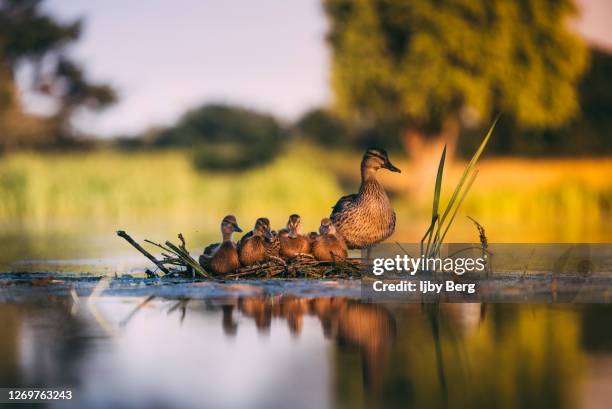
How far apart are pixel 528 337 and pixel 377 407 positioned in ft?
5.85

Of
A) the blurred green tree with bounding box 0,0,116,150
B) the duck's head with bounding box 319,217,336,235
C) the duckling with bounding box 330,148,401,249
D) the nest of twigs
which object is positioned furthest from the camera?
the blurred green tree with bounding box 0,0,116,150

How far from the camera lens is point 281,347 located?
184 inches

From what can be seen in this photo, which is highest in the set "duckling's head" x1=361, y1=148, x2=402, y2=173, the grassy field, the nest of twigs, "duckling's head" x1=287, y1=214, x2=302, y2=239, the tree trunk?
the tree trunk

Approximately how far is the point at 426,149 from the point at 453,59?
3.84 metres

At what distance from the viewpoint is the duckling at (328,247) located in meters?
7.82

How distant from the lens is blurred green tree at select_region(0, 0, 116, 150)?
132ft

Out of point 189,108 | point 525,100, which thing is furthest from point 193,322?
point 189,108

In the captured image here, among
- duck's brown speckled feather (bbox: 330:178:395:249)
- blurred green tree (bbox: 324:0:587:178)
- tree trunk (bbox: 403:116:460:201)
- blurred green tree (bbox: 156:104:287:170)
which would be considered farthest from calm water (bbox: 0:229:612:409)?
blurred green tree (bbox: 156:104:287:170)

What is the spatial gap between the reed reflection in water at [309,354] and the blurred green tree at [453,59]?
2464 cm

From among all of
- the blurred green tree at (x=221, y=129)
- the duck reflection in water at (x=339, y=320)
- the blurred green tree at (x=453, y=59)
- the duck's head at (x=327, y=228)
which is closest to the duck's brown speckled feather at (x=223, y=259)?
the duck's head at (x=327, y=228)

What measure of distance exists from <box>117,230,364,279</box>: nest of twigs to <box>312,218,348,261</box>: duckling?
0.06 meters

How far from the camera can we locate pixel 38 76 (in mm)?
42188

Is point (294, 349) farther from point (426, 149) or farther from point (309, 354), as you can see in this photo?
point (426, 149)

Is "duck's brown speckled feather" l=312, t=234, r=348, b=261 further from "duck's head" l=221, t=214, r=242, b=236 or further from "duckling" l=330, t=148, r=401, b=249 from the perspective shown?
"duck's head" l=221, t=214, r=242, b=236
